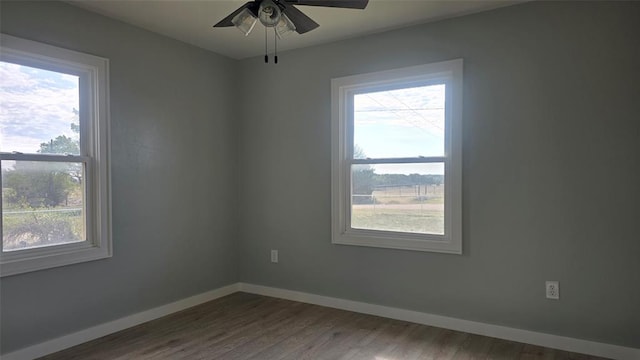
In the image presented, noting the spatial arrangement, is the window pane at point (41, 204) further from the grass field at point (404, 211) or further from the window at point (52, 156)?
the grass field at point (404, 211)

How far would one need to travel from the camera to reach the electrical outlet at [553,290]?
9.66 ft

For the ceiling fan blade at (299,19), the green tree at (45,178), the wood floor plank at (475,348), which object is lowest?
the wood floor plank at (475,348)

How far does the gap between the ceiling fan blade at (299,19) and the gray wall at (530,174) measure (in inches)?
50.1

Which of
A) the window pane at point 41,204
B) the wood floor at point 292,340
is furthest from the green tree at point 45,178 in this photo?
→ the wood floor at point 292,340

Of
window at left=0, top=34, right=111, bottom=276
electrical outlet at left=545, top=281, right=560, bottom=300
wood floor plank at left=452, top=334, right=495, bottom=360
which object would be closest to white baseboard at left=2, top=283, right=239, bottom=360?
window at left=0, top=34, right=111, bottom=276

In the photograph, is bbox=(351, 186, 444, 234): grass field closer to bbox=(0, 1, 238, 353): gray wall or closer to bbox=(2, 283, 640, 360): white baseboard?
bbox=(2, 283, 640, 360): white baseboard

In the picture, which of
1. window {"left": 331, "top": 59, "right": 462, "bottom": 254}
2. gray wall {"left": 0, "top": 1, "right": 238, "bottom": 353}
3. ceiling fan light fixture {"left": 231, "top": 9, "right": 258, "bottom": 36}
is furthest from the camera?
window {"left": 331, "top": 59, "right": 462, "bottom": 254}

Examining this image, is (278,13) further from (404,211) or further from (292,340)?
(292,340)

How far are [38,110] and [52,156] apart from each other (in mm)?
333

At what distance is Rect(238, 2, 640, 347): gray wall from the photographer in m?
2.76

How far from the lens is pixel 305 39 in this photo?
381 cm

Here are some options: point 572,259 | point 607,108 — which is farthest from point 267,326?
point 607,108

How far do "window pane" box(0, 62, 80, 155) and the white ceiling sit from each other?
618 millimetres

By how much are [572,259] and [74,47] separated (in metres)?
3.90
